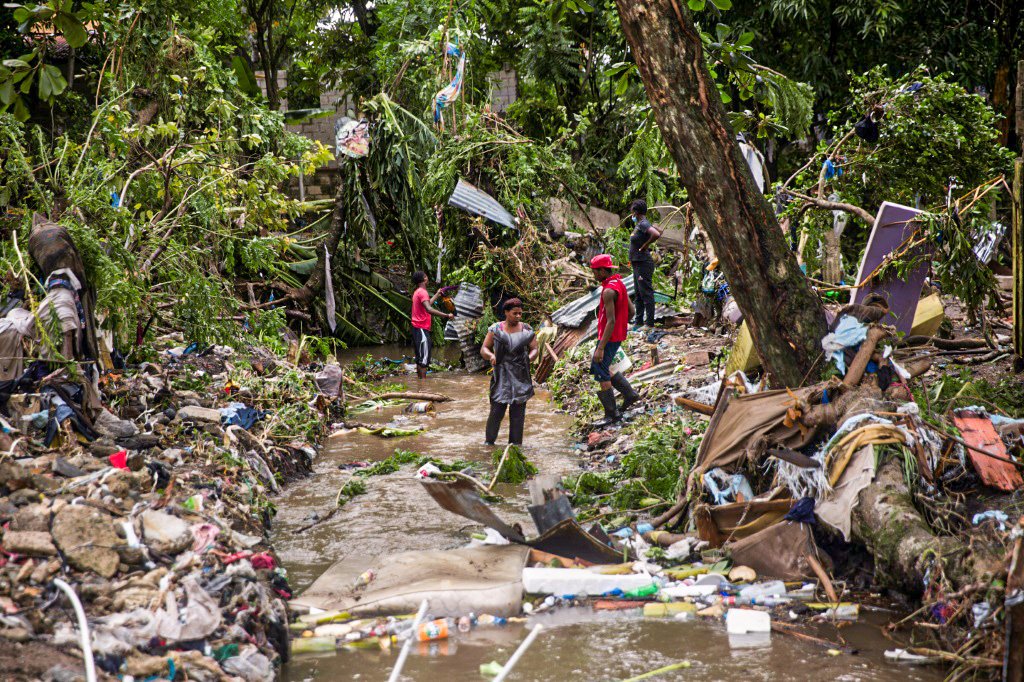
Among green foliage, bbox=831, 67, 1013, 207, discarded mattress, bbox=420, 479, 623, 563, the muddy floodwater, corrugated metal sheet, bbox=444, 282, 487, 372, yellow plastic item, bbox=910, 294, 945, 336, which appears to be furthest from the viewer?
corrugated metal sheet, bbox=444, 282, 487, 372

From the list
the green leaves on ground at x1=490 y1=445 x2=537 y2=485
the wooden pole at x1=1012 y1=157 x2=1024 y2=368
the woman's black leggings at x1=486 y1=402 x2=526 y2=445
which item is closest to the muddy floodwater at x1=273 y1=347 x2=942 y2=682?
the green leaves on ground at x1=490 y1=445 x2=537 y2=485

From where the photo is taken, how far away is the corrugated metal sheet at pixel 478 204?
1362 centimetres

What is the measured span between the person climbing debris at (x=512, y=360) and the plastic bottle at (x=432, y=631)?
380 centimetres

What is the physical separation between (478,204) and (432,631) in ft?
31.8

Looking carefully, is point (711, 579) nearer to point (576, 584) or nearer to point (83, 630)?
point (576, 584)

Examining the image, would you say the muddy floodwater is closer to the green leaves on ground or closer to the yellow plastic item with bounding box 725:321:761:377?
the green leaves on ground

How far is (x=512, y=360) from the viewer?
8.41 metres

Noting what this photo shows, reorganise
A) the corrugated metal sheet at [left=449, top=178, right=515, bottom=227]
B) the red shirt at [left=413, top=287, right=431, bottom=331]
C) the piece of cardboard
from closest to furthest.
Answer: the piece of cardboard → the red shirt at [left=413, top=287, right=431, bottom=331] → the corrugated metal sheet at [left=449, top=178, right=515, bottom=227]

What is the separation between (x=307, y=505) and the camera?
7.30 m

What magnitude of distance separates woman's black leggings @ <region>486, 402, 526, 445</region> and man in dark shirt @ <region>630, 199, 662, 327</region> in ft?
13.6

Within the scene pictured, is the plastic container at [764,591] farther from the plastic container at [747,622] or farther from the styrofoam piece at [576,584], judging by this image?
the styrofoam piece at [576,584]

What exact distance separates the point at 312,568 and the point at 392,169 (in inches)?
387

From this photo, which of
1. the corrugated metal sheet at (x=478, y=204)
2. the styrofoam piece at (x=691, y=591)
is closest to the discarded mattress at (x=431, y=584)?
the styrofoam piece at (x=691, y=591)

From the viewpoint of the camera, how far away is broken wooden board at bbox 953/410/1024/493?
17.1 feet
